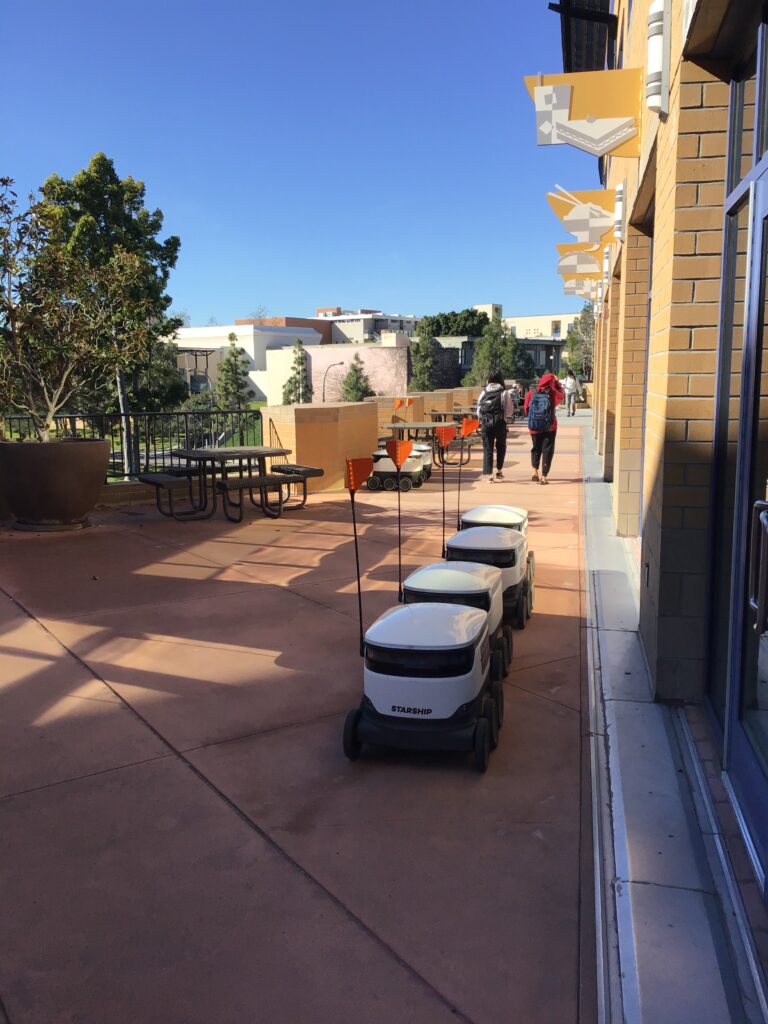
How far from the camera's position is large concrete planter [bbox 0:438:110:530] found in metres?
9.30

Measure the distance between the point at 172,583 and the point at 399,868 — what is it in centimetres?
470

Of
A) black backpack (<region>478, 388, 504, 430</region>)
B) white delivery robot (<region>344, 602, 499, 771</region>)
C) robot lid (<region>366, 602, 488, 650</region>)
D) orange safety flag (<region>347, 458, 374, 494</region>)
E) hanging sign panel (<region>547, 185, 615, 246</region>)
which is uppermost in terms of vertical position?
hanging sign panel (<region>547, 185, 615, 246</region>)

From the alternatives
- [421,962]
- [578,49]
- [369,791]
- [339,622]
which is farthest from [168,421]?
[578,49]

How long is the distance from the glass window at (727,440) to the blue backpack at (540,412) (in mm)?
9017

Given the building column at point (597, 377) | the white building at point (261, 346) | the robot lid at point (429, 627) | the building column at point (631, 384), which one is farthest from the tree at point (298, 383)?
the robot lid at point (429, 627)

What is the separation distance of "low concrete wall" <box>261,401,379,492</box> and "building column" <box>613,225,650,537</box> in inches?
194

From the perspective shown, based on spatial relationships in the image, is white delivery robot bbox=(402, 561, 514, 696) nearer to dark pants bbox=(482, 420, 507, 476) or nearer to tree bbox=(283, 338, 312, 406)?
dark pants bbox=(482, 420, 507, 476)

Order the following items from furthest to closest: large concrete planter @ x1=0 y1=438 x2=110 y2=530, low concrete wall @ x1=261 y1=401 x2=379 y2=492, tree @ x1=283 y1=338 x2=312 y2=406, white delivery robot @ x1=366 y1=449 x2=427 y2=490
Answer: tree @ x1=283 y1=338 x2=312 y2=406, white delivery robot @ x1=366 y1=449 x2=427 y2=490, low concrete wall @ x1=261 y1=401 x2=379 y2=492, large concrete planter @ x1=0 y1=438 x2=110 y2=530

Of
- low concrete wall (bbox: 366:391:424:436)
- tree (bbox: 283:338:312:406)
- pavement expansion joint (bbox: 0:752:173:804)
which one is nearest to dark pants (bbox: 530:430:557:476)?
low concrete wall (bbox: 366:391:424:436)

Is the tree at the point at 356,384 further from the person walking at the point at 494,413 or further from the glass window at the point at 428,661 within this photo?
the glass window at the point at 428,661

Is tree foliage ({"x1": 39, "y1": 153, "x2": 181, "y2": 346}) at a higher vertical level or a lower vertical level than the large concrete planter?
higher

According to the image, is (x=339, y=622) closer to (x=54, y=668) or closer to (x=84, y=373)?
(x=54, y=668)

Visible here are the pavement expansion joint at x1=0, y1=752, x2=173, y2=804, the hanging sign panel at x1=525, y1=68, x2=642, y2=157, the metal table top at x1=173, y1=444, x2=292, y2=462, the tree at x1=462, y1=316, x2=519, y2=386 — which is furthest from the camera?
the tree at x1=462, y1=316, x2=519, y2=386

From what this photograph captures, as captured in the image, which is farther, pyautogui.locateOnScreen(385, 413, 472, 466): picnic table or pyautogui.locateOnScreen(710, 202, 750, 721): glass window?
pyautogui.locateOnScreen(385, 413, 472, 466): picnic table
